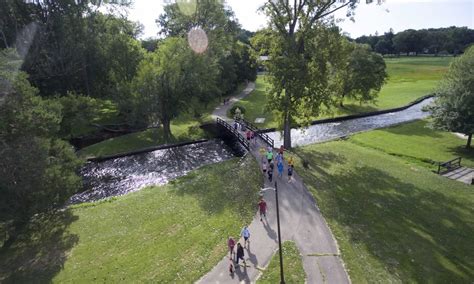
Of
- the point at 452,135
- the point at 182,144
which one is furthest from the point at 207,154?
the point at 452,135

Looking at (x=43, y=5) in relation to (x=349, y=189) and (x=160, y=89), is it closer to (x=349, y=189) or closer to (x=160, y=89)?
(x=160, y=89)

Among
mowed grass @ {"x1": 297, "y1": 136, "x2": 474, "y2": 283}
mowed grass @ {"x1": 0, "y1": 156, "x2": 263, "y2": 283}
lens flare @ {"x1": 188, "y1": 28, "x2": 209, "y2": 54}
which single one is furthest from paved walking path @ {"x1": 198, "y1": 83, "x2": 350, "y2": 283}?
lens flare @ {"x1": 188, "y1": 28, "x2": 209, "y2": 54}

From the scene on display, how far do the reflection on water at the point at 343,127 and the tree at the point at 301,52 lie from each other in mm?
8512

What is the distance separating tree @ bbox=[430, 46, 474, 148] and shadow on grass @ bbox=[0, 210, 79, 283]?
4305 centimetres

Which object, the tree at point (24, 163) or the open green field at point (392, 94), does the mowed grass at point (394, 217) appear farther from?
the tree at point (24, 163)

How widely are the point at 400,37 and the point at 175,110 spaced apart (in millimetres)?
169894

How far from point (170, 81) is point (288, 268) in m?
34.5

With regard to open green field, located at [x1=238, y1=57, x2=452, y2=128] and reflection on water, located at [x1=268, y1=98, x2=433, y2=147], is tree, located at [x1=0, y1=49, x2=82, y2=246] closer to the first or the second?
open green field, located at [x1=238, y1=57, x2=452, y2=128]

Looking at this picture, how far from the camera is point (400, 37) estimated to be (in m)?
177

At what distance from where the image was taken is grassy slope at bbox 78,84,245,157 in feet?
141

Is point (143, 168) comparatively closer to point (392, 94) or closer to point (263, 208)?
point (263, 208)

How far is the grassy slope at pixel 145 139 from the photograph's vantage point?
141 ft

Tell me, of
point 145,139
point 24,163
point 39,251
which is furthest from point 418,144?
point 24,163

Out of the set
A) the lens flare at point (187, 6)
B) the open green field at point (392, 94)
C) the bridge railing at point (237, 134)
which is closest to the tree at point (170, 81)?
the bridge railing at point (237, 134)
